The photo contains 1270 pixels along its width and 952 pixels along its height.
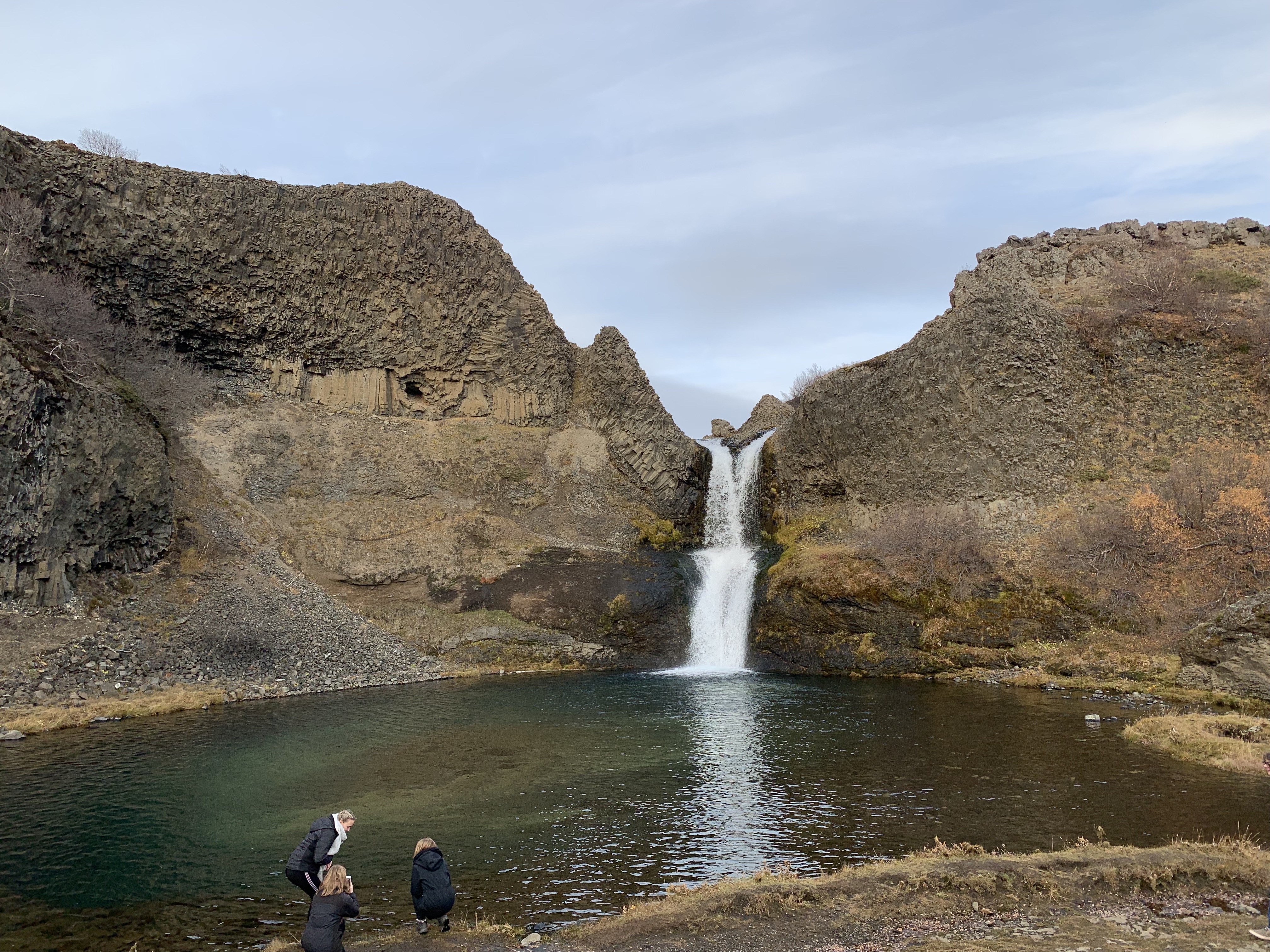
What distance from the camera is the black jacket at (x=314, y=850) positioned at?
1085cm

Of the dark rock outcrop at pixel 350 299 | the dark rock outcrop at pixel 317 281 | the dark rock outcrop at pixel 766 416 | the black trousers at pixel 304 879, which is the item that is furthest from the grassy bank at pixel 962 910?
the dark rock outcrop at pixel 766 416

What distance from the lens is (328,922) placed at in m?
9.74

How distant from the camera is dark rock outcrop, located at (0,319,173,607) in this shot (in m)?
32.8

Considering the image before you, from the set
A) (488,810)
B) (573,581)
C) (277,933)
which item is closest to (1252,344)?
(573,581)

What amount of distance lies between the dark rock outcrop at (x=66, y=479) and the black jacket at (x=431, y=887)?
2932cm

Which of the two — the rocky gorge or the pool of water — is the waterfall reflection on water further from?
the rocky gorge

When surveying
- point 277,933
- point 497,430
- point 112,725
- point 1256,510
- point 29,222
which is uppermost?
point 29,222

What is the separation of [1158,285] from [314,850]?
56107 mm

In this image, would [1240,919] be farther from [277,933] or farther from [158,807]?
[158,807]

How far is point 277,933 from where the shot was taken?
40.3ft

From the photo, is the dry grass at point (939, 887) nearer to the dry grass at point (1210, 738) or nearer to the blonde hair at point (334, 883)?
the blonde hair at point (334, 883)

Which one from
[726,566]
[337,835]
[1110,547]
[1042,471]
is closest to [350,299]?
[726,566]

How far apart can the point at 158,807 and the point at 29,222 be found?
40.8 meters

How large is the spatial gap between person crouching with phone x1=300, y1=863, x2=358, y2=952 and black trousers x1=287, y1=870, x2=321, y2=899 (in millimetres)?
700
